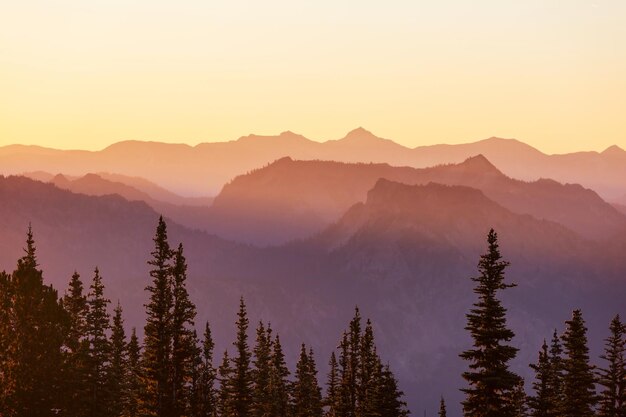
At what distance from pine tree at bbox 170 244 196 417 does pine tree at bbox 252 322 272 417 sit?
931 inches

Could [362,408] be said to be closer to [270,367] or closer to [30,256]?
[270,367]

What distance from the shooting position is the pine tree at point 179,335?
187 ft

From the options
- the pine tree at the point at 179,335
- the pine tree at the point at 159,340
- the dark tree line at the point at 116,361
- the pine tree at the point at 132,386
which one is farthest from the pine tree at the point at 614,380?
the pine tree at the point at 132,386

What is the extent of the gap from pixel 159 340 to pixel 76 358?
41.5ft

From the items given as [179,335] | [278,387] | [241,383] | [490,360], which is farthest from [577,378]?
[278,387]

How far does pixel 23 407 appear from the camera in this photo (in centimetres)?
5794

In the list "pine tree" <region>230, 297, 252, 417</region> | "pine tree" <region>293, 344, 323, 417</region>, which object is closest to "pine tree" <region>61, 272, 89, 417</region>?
"pine tree" <region>230, 297, 252, 417</region>

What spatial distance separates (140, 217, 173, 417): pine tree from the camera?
56.9 metres

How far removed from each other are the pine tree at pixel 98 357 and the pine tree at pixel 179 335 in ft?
44.1

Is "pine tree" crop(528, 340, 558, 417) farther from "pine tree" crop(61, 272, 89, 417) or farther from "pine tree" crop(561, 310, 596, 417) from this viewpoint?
"pine tree" crop(61, 272, 89, 417)

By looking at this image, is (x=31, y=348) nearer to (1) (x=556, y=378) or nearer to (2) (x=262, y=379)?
(2) (x=262, y=379)

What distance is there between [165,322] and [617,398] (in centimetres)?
2974

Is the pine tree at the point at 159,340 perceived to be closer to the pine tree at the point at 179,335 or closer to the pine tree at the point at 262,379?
the pine tree at the point at 179,335

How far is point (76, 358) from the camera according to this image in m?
66.6
